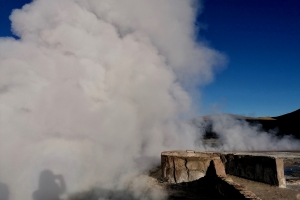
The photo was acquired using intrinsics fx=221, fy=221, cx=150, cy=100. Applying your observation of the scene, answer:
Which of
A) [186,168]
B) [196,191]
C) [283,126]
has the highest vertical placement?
[283,126]

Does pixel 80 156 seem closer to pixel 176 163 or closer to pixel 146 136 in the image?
pixel 176 163

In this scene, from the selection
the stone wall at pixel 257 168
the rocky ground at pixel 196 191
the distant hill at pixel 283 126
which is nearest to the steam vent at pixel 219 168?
the stone wall at pixel 257 168

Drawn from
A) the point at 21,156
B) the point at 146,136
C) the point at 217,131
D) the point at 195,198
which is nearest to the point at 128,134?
the point at 146,136

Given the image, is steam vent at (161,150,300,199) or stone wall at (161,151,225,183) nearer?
steam vent at (161,150,300,199)

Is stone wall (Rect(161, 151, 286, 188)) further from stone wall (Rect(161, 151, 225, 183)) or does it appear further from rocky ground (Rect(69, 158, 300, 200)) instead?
rocky ground (Rect(69, 158, 300, 200))

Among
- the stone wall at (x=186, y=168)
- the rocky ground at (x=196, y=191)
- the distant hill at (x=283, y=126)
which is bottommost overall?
the rocky ground at (x=196, y=191)

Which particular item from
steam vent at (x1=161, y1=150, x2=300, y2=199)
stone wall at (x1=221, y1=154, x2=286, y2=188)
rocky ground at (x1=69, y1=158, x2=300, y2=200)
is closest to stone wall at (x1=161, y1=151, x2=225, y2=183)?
steam vent at (x1=161, y1=150, x2=300, y2=199)

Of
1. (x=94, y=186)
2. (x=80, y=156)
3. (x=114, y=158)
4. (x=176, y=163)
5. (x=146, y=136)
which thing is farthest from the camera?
(x=146, y=136)

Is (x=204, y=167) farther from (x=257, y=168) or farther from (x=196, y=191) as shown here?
(x=257, y=168)

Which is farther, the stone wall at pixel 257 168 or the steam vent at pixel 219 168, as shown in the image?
the steam vent at pixel 219 168

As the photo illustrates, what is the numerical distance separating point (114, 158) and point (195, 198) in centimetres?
529

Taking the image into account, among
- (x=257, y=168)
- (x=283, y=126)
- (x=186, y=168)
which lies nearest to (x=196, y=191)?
(x=186, y=168)

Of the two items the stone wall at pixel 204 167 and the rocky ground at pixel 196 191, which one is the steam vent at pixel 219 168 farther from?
the rocky ground at pixel 196 191

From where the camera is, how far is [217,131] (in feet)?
78.0
